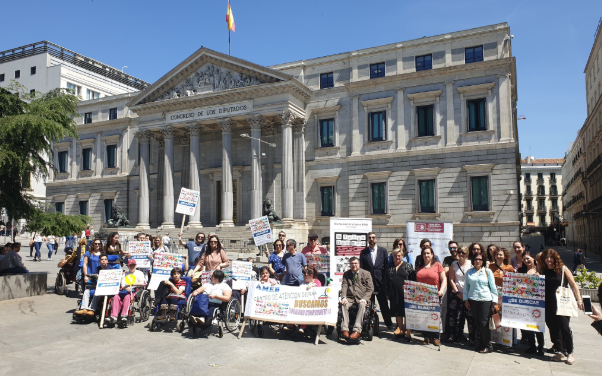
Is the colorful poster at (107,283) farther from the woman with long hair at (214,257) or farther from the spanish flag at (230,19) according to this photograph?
the spanish flag at (230,19)

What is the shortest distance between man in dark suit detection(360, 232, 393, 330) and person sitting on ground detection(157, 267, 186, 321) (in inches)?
179

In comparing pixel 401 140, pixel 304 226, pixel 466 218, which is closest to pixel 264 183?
pixel 304 226

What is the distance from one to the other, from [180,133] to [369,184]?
1760 centimetres

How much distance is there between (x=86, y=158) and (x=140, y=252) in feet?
123

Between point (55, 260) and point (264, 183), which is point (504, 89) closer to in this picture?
point (264, 183)

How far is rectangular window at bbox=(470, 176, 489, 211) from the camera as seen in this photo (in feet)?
101

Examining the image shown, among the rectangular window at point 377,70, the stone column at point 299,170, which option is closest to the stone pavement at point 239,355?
the stone column at point 299,170

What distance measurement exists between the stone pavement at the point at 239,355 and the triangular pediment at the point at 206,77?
26255mm

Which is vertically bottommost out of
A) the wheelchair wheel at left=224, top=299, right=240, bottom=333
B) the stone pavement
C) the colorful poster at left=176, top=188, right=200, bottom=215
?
the stone pavement

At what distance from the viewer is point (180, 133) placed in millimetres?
41125

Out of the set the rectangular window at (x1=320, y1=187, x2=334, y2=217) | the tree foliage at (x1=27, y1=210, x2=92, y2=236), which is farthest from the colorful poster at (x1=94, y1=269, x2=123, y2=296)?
the rectangular window at (x1=320, y1=187, x2=334, y2=217)

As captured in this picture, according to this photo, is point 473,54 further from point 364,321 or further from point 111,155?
point 111,155

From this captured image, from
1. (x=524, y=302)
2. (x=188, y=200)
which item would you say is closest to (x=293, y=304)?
(x=524, y=302)

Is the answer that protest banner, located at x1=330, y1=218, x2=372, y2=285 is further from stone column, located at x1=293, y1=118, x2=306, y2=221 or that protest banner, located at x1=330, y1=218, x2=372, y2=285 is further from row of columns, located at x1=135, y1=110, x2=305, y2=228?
stone column, located at x1=293, y1=118, x2=306, y2=221
